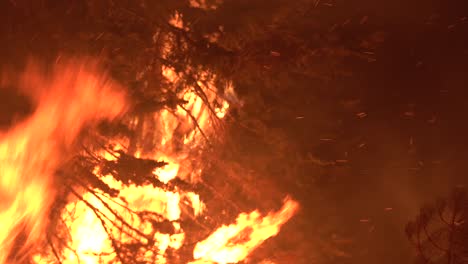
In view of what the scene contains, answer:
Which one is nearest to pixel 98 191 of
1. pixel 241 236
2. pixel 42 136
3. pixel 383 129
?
pixel 42 136

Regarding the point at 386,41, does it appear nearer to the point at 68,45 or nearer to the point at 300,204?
the point at 300,204

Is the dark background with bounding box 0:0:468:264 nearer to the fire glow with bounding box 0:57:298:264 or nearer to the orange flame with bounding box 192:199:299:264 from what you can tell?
the orange flame with bounding box 192:199:299:264

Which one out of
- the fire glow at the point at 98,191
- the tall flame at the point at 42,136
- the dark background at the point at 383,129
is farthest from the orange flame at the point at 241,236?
the tall flame at the point at 42,136

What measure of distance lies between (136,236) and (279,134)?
1.75 m

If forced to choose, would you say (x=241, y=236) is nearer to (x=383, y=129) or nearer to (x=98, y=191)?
(x=98, y=191)

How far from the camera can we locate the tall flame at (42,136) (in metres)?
3.76

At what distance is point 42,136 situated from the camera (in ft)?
12.8

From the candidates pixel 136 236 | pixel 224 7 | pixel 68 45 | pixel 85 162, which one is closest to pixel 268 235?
pixel 136 236

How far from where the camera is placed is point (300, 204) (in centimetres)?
512

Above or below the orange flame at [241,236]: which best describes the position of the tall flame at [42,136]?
above

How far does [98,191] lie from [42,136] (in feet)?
2.35

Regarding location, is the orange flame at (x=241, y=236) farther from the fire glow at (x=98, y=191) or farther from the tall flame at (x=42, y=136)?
the tall flame at (x=42, y=136)

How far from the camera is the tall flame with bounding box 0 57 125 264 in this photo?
148 inches

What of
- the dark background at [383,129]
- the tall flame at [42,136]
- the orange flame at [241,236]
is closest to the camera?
the tall flame at [42,136]
